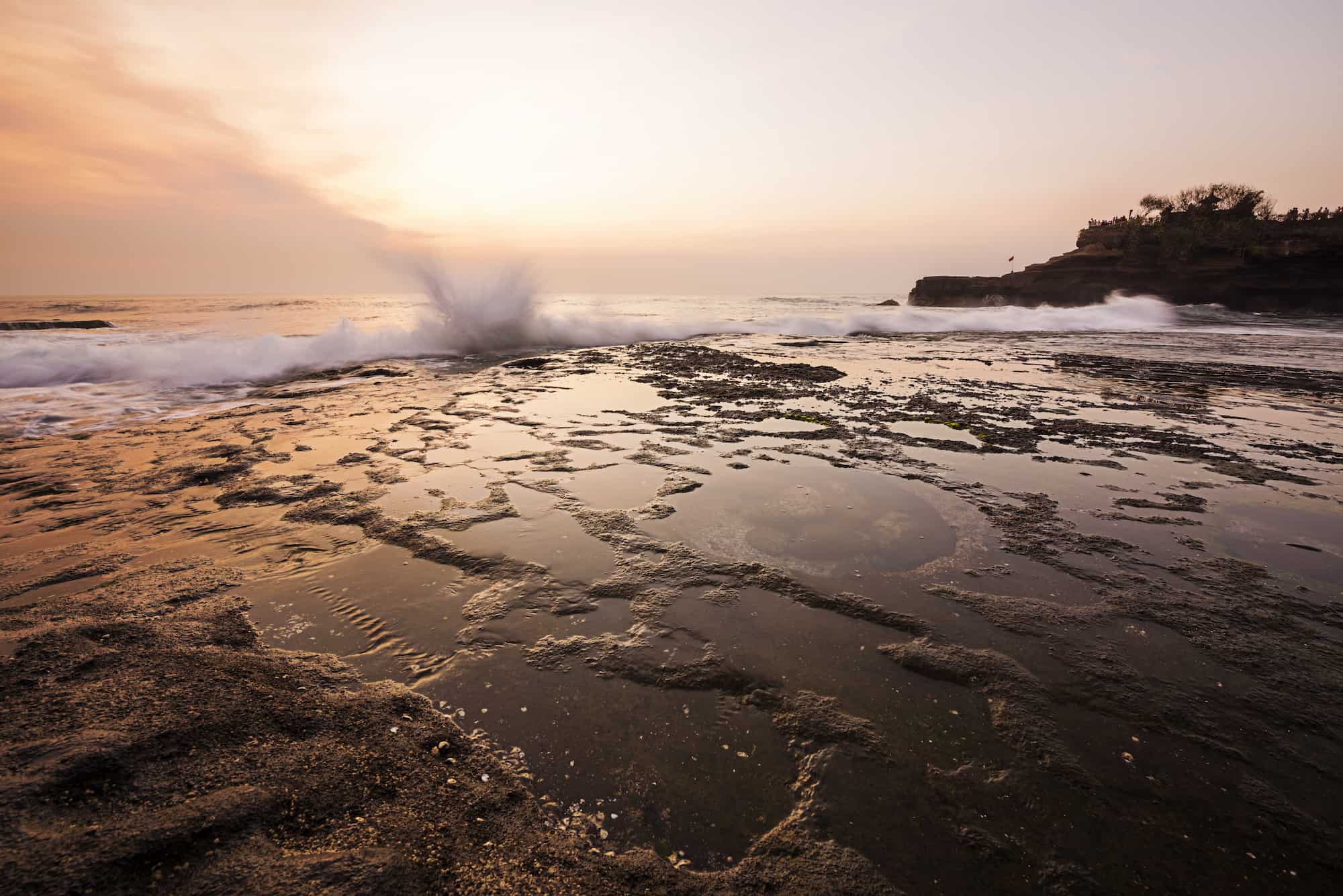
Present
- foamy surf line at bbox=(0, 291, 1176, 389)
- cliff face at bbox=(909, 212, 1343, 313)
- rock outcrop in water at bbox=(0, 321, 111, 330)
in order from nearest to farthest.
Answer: foamy surf line at bbox=(0, 291, 1176, 389) < rock outcrop in water at bbox=(0, 321, 111, 330) < cliff face at bbox=(909, 212, 1343, 313)

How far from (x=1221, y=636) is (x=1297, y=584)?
4.53 feet

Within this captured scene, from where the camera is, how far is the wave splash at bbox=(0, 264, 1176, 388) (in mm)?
13078

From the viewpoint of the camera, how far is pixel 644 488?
575 centimetres

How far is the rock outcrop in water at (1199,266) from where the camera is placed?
159ft

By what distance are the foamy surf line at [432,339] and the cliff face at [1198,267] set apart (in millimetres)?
23111

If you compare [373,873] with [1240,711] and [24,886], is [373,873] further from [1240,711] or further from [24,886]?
[1240,711]

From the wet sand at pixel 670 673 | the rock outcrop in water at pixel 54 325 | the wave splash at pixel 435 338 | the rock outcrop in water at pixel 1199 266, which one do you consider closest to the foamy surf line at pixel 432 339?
the wave splash at pixel 435 338

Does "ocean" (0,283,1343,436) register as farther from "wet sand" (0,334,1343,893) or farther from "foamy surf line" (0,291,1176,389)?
"wet sand" (0,334,1343,893)

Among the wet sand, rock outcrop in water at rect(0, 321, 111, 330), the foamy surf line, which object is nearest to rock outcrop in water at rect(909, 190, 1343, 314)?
the foamy surf line

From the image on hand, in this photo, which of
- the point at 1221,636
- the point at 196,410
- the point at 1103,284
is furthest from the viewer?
the point at 1103,284

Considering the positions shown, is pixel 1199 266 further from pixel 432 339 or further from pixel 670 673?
pixel 670 673

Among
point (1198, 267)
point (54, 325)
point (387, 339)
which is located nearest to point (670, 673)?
point (387, 339)

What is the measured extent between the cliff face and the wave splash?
23684mm

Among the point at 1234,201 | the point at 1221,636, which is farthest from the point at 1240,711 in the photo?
the point at 1234,201
